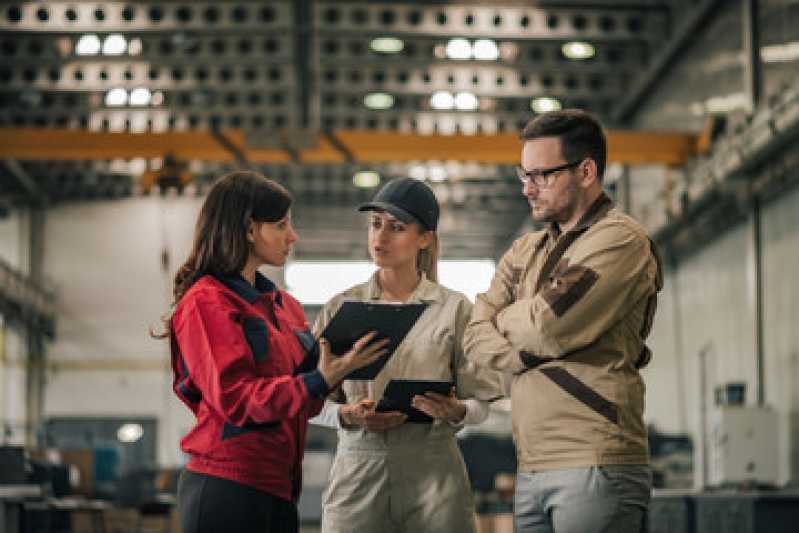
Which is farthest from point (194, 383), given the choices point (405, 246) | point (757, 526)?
point (757, 526)

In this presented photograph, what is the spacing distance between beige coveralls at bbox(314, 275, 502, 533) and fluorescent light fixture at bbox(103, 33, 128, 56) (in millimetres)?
12238

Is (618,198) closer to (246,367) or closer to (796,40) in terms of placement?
(796,40)

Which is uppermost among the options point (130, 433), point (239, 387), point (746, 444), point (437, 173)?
point (437, 173)

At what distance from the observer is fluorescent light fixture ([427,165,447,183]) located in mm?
20484

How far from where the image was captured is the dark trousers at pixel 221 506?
2596mm

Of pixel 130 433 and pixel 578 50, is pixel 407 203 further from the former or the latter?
pixel 130 433

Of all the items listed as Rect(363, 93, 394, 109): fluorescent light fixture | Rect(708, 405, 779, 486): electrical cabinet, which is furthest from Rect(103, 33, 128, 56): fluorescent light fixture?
Rect(708, 405, 779, 486): electrical cabinet

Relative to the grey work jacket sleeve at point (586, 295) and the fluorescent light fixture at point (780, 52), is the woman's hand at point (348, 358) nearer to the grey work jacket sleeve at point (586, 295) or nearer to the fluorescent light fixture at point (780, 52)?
the grey work jacket sleeve at point (586, 295)

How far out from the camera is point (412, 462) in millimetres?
3002

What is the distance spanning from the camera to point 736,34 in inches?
472

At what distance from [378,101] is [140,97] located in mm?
3239

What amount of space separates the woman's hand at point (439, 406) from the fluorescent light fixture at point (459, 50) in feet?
39.5

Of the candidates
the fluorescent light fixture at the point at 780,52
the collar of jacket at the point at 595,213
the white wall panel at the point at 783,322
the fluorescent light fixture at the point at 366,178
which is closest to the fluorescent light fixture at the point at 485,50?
the fluorescent light fixture at the point at 780,52

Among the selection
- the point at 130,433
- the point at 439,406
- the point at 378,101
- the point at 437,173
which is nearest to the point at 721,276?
the point at 378,101
